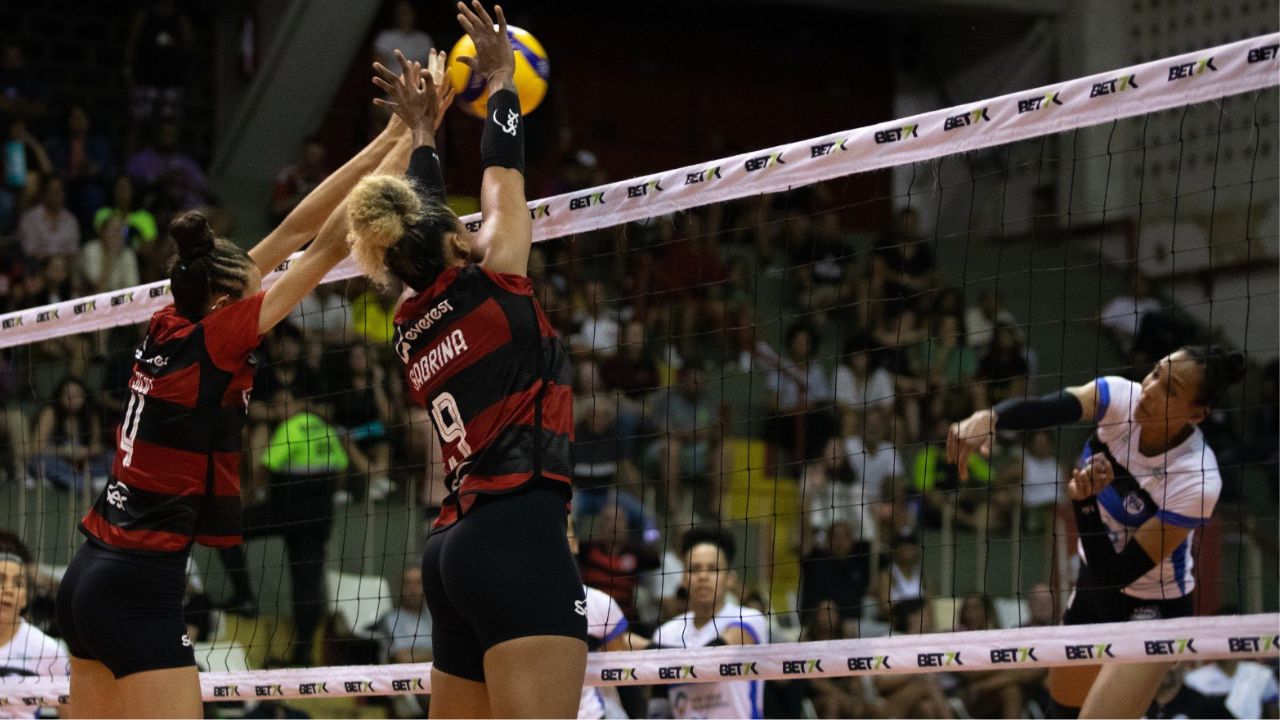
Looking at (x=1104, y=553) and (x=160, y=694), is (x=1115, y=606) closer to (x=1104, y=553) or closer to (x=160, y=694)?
(x=1104, y=553)

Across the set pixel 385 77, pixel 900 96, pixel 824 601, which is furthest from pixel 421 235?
pixel 900 96

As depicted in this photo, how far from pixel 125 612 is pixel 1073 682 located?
373 cm

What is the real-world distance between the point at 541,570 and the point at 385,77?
5.77ft

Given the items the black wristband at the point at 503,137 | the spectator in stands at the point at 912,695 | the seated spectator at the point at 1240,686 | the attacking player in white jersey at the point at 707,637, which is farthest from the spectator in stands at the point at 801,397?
the black wristband at the point at 503,137

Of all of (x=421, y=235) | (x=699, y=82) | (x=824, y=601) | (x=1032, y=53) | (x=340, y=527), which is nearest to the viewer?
(x=421, y=235)

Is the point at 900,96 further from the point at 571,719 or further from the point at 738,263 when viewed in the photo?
the point at 571,719

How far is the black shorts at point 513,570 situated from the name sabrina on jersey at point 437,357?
1.24 ft

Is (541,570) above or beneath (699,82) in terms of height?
beneath

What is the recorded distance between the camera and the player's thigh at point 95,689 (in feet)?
15.3

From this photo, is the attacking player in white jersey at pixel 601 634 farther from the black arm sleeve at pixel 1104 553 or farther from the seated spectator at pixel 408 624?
the seated spectator at pixel 408 624

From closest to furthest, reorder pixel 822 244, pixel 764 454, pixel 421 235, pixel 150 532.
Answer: pixel 421 235, pixel 150 532, pixel 764 454, pixel 822 244

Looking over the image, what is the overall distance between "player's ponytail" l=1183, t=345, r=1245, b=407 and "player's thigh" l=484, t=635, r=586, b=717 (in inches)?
113

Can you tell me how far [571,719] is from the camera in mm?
3701

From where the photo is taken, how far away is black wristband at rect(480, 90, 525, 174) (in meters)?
4.15
